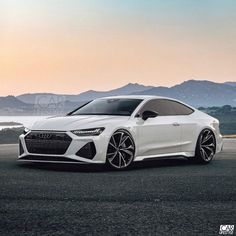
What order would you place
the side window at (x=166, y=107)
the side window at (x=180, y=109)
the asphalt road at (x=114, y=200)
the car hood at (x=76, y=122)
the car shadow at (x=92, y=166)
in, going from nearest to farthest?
1. the asphalt road at (x=114, y=200)
2. the car hood at (x=76, y=122)
3. the car shadow at (x=92, y=166)
4. the side window at (x=166, y=107)
5. the side window at (x=180, y=109)

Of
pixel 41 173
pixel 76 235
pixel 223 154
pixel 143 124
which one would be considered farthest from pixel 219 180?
pixel 223 154

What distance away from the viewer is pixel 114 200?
7484 mm

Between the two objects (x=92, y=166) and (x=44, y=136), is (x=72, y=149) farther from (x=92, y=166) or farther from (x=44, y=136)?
(x=92, y=166)

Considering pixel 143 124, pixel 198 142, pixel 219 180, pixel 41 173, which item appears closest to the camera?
pixel 219 180

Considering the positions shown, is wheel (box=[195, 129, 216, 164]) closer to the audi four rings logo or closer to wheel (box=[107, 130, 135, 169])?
wheel (box=[107, 130, 135, 169])

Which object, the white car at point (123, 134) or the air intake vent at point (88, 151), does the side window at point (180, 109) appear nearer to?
the white car at point (123, 134)

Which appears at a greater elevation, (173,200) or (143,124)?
(143,124)

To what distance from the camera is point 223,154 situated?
1593cm

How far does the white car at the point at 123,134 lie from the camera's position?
10.8 m

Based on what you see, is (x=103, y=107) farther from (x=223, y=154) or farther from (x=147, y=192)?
(x=223, y=154)

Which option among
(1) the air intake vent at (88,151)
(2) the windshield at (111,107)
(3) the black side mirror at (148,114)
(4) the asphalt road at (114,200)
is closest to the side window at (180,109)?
(2) the windshield at (111,107)

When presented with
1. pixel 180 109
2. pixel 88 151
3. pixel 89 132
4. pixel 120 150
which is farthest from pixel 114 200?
pixel 180 109

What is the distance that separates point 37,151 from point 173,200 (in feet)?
13.6

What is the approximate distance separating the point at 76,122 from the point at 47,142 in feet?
2.12
